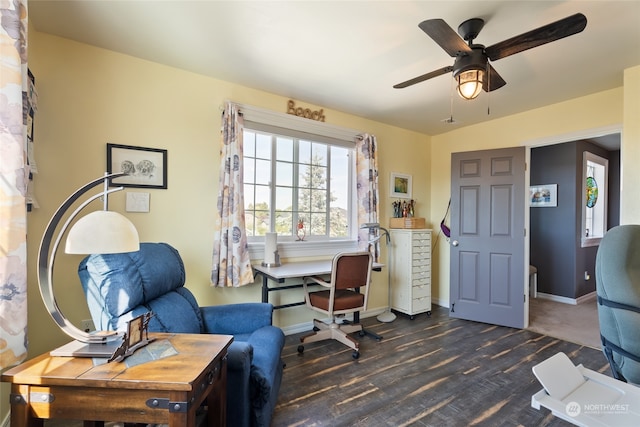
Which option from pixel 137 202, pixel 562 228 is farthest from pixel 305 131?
pixel 562 228

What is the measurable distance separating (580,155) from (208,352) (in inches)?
221

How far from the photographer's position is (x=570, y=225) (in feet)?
14.4

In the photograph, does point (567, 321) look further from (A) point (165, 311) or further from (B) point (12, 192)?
(B) point (12, 192)

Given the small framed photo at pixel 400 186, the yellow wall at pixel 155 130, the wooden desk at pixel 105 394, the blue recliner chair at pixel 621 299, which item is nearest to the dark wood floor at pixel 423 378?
the blue recliner chair at pixel 621 299

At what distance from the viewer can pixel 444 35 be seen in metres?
1.56

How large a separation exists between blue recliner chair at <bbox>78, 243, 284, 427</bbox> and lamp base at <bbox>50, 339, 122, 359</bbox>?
183 mm

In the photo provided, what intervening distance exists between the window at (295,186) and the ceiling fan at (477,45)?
5.31 feet

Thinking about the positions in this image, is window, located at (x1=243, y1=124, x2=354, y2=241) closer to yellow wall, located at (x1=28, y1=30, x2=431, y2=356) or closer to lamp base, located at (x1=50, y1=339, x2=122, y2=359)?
yellow wall, located at (x1=28, y1=30, x2=431, y2=356)

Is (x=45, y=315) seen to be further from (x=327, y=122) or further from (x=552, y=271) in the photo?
(x=552, y=271)

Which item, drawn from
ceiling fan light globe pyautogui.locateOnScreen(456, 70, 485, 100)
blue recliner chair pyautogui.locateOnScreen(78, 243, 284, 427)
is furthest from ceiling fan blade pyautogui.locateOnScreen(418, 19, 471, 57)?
blue recliner chair pyautogui.locateOnScreen(78, 243, 284, 427)

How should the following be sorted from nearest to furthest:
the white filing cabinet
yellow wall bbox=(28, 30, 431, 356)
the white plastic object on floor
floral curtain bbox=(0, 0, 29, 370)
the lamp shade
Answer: the white plastic object on floor < the lamp shade < floral curtain bbox=(0, 0, 29, 370) < yellow wall bbox=(28, 30, 431, 356) < the white filing cabinet

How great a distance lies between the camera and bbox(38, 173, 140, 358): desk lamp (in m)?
1.10

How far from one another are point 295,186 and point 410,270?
176 centimetres

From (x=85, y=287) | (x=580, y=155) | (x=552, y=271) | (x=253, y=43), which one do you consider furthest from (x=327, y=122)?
(x=552, y=271)
